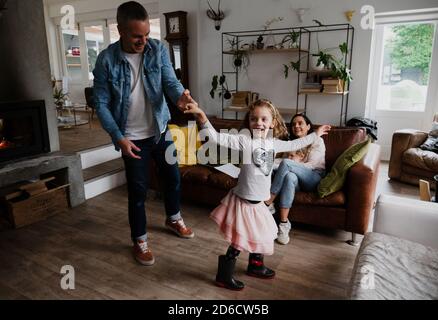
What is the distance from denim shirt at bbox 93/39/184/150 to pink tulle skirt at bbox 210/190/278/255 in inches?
25.4

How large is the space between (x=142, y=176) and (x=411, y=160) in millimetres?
2869

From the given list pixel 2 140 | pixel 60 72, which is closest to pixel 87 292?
pixel 2 140

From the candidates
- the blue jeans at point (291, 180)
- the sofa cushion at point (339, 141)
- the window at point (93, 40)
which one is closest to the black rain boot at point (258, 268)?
the blue jeans at point (291, 180)

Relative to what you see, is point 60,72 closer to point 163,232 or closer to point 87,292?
point 163,232

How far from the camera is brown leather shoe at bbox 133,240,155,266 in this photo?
2.04 m

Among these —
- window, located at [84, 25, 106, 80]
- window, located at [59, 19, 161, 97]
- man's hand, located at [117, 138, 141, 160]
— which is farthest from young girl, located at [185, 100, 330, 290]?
window, located at [84, 25, 106, 80]

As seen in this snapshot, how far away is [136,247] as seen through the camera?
2.10m

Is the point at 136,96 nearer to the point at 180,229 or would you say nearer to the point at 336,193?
the point at 180,229

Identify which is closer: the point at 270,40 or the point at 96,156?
the point at 96,156

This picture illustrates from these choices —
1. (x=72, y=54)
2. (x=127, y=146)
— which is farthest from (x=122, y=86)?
(x=72, y=54)

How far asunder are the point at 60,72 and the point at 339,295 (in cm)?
792

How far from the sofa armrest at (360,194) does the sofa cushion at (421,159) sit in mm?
1387

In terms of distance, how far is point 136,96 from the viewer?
6.08ft

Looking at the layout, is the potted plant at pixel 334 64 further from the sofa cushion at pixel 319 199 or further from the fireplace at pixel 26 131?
the fireplace at pixel 26 131
